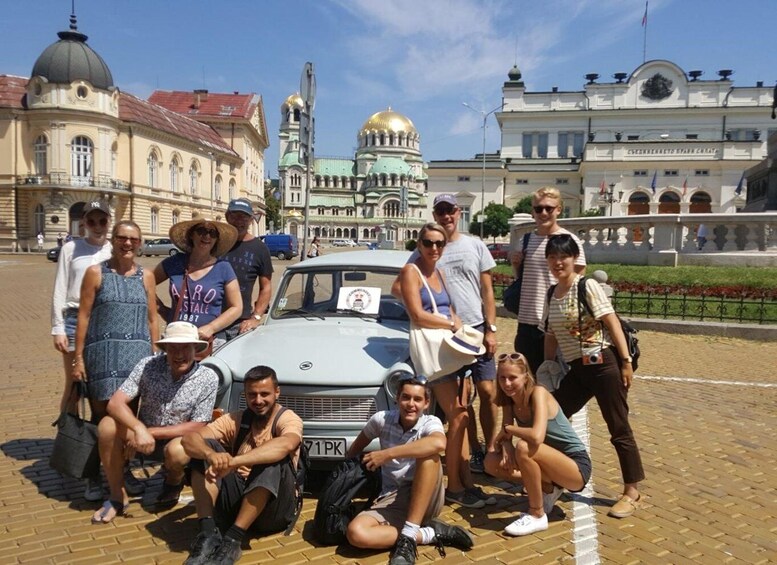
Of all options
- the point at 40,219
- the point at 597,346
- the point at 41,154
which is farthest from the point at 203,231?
the point at 41,154

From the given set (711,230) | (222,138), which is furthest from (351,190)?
(711,230)

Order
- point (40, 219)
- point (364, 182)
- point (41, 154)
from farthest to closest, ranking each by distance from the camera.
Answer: point (364, 182), point (41, 154), point (40, 219)

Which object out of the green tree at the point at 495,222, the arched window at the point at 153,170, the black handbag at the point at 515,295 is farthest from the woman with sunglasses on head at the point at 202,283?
the green tree at the point at 495,222

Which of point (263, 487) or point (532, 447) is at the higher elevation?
point (532, 447)

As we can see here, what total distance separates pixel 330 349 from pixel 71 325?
1979 mm

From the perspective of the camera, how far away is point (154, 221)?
2127 inches

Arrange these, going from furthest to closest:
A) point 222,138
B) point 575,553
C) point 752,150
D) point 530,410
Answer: point 222,138 < point 752,150 < point 530,410 < point 575,553

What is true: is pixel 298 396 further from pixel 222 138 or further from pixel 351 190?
pixel 351 190

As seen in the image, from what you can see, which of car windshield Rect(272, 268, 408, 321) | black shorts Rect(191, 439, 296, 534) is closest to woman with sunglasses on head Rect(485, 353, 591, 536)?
black shorts Rect(191, 439, 296, 534)

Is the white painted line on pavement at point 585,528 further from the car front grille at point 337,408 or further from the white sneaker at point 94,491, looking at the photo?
the white sneaker at point 94,491

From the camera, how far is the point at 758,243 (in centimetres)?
1638

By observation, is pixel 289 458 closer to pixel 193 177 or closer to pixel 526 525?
pixel 526 525

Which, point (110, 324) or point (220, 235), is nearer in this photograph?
point (110, 324)

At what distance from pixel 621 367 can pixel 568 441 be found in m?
0.60
